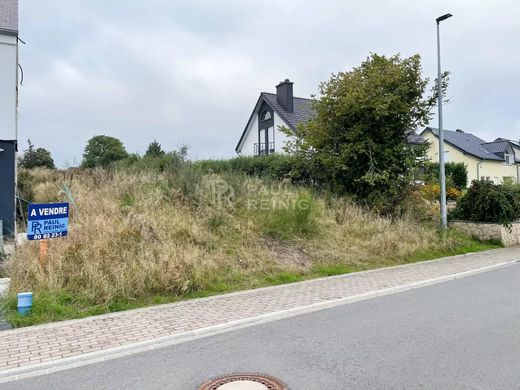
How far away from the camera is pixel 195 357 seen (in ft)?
15.9

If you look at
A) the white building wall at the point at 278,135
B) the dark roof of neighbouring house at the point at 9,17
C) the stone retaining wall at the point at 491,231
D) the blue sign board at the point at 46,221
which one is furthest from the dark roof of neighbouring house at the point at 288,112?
the blue sign board at the point at 46,221

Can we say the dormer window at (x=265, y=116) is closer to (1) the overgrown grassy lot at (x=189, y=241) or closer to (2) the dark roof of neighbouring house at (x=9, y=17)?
(1) the overgrown grassy lot at (x=189, y=241)

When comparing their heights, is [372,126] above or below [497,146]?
below

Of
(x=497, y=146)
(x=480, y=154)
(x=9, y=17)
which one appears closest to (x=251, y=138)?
(x=480, y=154)

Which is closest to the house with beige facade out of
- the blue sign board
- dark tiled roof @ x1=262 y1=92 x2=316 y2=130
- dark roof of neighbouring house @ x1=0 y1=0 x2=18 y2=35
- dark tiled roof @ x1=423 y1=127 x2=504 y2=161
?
dark tiled roof @ x1=423 y1=127 x2=504 y2=161

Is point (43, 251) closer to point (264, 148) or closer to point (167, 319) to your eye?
point (167, 319)

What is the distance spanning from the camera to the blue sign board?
6.84 metres

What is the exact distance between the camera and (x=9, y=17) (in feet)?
37.0

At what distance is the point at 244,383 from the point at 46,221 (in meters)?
4.69

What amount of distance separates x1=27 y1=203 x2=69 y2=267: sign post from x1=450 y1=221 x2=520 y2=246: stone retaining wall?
1372 cm

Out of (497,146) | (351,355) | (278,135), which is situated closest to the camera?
(351,355)

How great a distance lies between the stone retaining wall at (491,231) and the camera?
15.3 metres

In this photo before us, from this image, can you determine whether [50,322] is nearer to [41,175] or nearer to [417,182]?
[41,175]

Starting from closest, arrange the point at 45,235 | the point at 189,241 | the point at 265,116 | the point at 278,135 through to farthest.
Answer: the point at 45,235, the point at 189,241, the point at 278,135, the point at 265,116
